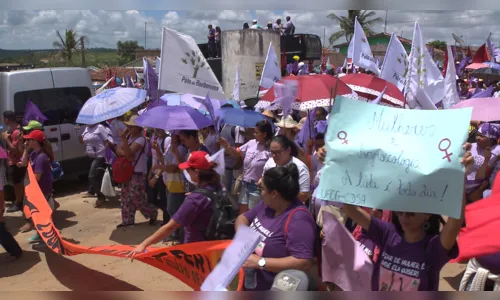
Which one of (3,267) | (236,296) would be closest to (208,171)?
(236,296)

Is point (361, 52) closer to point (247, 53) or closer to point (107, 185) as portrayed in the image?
point (247, 53)

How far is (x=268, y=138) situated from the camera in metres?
4.98

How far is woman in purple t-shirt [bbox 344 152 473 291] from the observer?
2.19m

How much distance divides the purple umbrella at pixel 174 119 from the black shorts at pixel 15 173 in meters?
2.90

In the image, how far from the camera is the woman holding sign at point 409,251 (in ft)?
7.17

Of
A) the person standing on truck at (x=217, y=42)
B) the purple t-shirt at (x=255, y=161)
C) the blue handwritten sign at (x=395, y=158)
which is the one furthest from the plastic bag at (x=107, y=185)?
the person standing on truck at (x=217, y=42)

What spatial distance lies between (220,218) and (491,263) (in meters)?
1.62

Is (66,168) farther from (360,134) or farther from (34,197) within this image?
(360,134)

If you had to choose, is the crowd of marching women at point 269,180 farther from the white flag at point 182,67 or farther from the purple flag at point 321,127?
the white flag at point 182,67

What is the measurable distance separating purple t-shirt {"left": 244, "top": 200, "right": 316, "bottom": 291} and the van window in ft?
20.3

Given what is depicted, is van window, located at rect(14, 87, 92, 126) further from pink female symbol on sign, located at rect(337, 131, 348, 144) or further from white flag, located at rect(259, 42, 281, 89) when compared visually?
pink female symbol on sign, located at rect(337, 131, 348, 144)

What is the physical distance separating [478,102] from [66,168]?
6526mm

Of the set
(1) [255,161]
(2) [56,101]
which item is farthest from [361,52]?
(2) [56,101]

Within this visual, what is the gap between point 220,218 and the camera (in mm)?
3107
